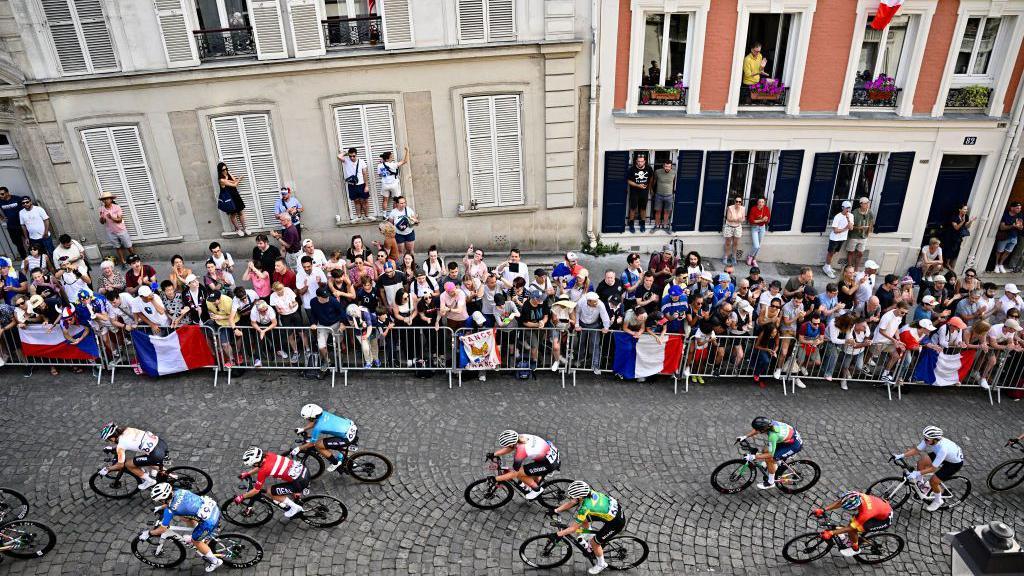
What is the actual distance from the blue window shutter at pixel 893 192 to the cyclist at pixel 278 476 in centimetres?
1357

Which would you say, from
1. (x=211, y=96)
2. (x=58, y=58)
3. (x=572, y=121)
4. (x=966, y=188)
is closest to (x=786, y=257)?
(x=966, y=188)

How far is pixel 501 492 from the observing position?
354 inches

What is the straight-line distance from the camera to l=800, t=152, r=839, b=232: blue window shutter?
15.0 metres

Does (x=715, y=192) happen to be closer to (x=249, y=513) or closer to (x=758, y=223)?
(x=758, y=223)

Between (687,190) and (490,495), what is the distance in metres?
9.06

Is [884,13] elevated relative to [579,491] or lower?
elevated

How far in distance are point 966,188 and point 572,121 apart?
29.5 ft

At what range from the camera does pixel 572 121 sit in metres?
14.5

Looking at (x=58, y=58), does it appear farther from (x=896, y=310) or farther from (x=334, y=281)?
(x=896, y=310)

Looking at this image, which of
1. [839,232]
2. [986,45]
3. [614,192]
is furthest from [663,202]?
[986,45]

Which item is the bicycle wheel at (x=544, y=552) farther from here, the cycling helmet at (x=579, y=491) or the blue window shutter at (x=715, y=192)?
the blue window shutter at (x=715, y=192)

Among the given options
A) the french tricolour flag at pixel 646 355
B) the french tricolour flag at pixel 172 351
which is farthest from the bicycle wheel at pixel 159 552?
the french tricolour flag at pixel 646 355

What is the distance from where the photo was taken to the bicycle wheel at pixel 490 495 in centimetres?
889

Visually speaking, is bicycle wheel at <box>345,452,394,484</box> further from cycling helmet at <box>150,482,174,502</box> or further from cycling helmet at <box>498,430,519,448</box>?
cycling helmet at <box>150,482,174,502</box>
